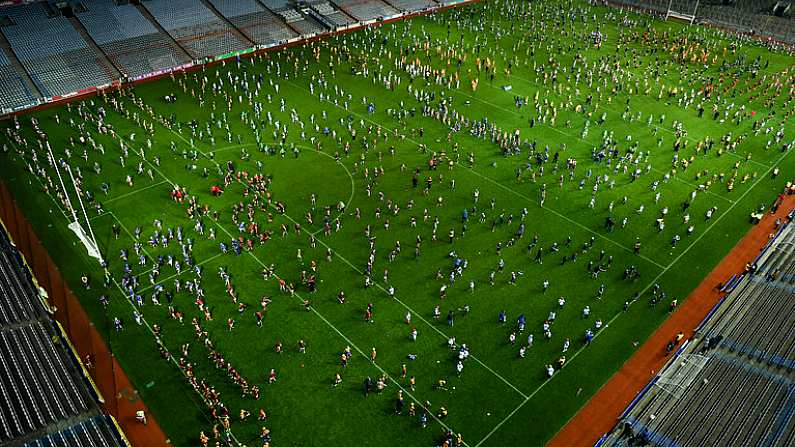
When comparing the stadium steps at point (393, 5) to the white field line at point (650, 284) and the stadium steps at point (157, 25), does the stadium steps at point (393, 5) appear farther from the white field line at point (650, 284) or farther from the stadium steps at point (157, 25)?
the white field line at point (650, 284)

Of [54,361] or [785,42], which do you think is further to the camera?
[785,42]

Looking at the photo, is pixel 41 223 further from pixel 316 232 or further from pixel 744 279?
pixel 744 279

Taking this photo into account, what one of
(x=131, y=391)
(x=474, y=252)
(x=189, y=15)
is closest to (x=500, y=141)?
(x=474, y=252)

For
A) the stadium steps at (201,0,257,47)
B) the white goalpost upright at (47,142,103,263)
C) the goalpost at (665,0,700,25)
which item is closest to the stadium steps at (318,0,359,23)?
the stadium steps at (201,0,257,47)

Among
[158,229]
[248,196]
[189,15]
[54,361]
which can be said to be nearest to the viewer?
[54,361]

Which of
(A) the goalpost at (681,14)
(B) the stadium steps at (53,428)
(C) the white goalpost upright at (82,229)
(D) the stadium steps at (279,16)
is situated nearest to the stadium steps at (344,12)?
(D) the stadium steps at (279,16)

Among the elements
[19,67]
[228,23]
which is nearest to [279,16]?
[228,23]
